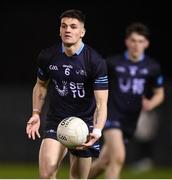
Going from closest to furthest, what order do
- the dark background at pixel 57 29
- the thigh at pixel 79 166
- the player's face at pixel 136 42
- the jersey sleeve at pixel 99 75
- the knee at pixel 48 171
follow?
the knee at pixel 48 171 → the jersey sleeve at pixel 99 75 → the thigh at pixel 79 166 → the player's face at pixel 136 42 → the dark background at pixel 57 29

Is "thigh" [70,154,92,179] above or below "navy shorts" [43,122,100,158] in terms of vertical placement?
below

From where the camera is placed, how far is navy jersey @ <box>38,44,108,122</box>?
1079 centimetres

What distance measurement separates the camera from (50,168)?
10.6 metres

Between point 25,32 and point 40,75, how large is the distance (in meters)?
10.2

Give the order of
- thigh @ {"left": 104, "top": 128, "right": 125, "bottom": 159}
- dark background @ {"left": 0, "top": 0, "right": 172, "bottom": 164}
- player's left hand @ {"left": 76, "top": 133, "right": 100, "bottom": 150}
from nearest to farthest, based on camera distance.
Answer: player's left hand @ {"left": 76, "top": 133, "right": 100, "bottom": 150}
thigh @ {"left": 104, "top": 128, "right": 125, "bottom": 159}
dark background @ {"left": 0, "top": 0, "right": 172, "bottom": 164}

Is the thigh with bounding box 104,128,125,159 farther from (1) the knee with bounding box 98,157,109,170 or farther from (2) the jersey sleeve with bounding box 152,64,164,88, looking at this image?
(2) the jersey sleeve with bounding box 152,64,164,88

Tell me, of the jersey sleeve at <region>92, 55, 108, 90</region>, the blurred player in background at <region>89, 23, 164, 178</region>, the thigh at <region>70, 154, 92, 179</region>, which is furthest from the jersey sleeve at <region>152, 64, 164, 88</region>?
the jersey sleeve at <region>92, 55, 108, 90</region>

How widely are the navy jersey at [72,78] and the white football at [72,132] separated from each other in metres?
0.41

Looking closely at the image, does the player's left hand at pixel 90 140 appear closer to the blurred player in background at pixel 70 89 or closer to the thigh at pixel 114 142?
the blurred player in background at pixel 70 89

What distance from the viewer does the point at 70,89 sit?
10.9m

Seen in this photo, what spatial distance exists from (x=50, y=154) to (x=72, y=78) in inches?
36.8

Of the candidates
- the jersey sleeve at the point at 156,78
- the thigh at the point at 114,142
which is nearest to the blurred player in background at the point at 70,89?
the thigh at the point at 114,142

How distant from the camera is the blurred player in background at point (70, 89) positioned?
10.7 m

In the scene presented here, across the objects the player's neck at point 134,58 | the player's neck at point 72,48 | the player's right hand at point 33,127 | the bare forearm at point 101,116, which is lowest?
the player's neck at point 134,58
